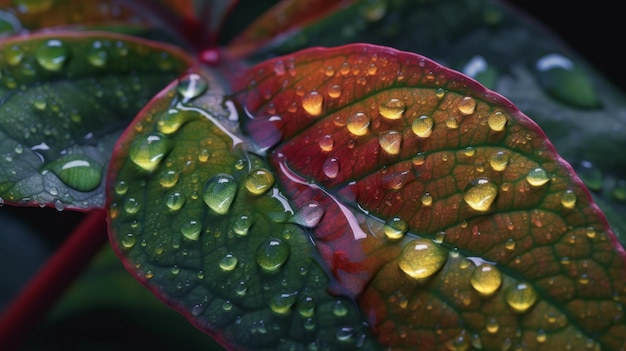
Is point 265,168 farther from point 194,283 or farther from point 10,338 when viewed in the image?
point 10,338

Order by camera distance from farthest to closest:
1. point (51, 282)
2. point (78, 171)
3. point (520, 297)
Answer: point (51, 282) → point (78, 171) → point (520, 297)

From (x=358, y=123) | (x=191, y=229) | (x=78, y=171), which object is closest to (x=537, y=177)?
(x=358, y=123)

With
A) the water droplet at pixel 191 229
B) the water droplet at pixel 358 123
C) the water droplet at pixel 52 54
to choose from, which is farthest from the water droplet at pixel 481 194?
the water droplet at pixel 52 54

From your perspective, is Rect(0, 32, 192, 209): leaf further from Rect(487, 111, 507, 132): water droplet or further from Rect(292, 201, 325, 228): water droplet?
Rect(487, 111, 507, 132): water droplet

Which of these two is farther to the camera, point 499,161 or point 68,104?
point 68,104

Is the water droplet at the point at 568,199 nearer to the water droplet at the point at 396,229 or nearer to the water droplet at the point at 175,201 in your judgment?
the water droplet at the point at 396,229

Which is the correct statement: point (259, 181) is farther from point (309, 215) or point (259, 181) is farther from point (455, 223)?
point (455, 223)

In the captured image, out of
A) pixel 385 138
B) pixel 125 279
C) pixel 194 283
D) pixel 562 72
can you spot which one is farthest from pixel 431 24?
pixel 125 279
